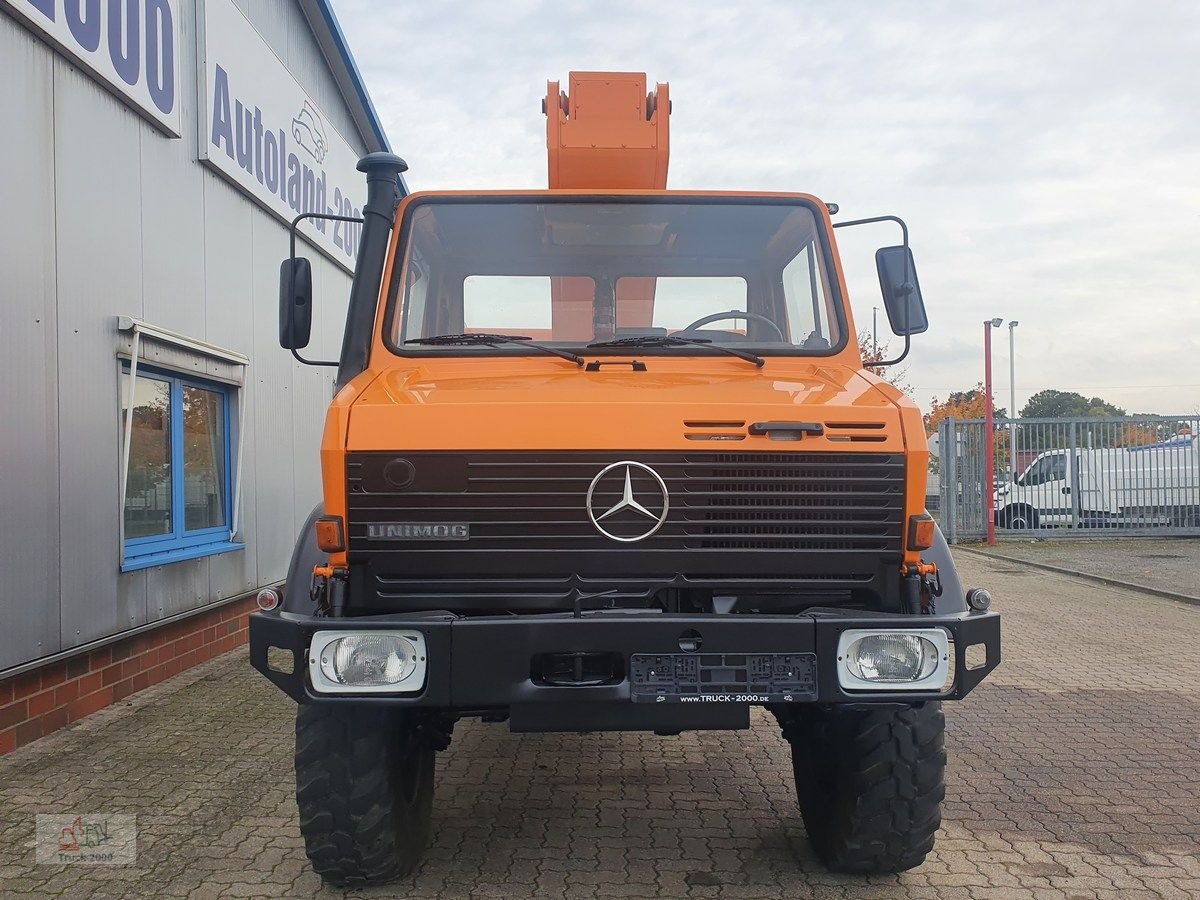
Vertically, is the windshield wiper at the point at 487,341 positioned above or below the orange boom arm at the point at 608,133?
below

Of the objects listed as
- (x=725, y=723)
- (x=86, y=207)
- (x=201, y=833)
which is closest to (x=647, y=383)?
(x=725, y=723)

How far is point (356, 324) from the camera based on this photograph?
13.1 feet

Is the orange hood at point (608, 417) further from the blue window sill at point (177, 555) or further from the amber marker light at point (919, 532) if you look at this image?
the blue window sill at point (177, 555)

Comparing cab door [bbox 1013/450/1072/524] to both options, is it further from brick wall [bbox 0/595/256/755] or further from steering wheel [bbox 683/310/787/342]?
steering wheel [bbox 683/310/787/342]

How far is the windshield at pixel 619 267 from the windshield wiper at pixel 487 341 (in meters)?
0.18

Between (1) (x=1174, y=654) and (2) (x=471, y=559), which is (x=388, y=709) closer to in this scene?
(2) (x=471, y=559)

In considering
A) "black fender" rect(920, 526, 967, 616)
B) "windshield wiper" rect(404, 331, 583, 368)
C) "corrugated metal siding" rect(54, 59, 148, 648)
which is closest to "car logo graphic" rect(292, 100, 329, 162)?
"corrugated metal siding" rect(54, 59, 148, 648)

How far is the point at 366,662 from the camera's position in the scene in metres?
3.00

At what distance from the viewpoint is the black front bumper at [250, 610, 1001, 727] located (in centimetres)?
296

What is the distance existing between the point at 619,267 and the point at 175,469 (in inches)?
169

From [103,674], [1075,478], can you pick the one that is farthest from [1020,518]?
[103,674]

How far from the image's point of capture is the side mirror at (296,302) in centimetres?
410

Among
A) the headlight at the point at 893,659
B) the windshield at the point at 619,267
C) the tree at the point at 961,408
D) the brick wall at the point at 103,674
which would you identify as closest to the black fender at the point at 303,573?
the windshield at the point at 619,267

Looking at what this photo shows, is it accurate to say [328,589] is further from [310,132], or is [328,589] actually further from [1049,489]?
[1049,489]
